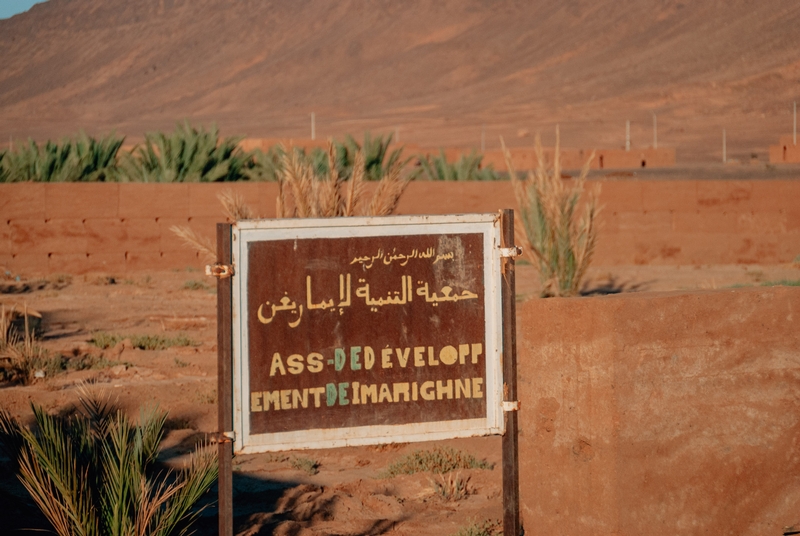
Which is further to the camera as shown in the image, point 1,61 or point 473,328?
point 1,61

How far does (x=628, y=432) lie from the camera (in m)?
4.51

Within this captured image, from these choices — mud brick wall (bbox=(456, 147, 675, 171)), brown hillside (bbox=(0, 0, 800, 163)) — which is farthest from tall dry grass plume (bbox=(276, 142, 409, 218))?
brown hillside (bbox=(0, 0, 800, 163))

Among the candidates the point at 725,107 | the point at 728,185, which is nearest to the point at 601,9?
the point at 725,107

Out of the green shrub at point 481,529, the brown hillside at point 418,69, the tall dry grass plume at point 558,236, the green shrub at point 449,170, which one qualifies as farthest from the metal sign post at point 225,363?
the brown hillside at point 418,69

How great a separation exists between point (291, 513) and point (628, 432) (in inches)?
77.0

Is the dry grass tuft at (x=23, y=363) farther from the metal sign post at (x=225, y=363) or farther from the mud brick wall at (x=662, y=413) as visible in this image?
the mud brick wall at (x=662, y=413)

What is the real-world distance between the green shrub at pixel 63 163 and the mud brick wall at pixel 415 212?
1.16 m

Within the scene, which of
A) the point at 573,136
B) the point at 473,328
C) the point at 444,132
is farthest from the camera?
the point at 444,132

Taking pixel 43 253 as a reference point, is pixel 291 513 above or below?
below

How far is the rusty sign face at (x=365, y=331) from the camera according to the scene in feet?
13.4

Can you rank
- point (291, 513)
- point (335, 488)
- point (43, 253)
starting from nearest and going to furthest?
1. point (291, 513)
2. point (335, 488)
3. point (43, 253)

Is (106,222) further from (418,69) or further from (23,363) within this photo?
(418,69)

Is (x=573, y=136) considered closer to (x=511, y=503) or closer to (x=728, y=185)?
(x=728, y=185)

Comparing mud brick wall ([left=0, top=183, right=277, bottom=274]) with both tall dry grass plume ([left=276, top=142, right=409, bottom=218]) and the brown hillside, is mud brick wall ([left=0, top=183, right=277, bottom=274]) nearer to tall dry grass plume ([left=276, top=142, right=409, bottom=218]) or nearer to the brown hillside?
tall dry grass plume ([left=276, top=142, right=409, bottom=218])
